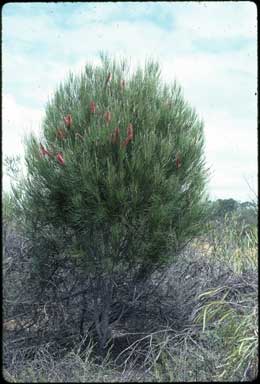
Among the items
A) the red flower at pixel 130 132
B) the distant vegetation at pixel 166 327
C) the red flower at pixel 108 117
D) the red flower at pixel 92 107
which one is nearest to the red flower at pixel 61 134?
the red flower at pixel 92 107

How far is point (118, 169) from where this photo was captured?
639 cm

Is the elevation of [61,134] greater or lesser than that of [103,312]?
greater

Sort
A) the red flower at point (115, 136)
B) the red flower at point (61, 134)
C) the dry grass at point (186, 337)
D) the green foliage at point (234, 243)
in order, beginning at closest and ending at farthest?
the dry grass at point (186, 337) < the red flower at point (115, 136) < the red flower at point (61, 134) < the green foliage at point (234, 243)

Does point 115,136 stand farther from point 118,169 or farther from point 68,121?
point 68,121

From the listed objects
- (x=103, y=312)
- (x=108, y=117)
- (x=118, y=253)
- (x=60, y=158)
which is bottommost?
(x=103, y=312)

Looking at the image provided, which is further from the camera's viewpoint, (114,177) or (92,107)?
(92,107)

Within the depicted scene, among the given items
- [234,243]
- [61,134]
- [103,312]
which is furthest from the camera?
[234,243]

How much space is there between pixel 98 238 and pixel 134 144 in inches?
48.1

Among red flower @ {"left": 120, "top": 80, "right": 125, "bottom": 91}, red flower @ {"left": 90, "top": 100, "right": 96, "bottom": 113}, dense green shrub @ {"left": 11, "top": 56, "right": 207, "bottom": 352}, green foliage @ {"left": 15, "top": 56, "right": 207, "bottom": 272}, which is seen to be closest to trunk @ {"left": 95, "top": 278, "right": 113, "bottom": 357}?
dense green shrub @ {"left": 11, "top": 56, "right": 207, "bottom": 352}

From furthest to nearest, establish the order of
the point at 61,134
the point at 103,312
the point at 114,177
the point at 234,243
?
the point at 234,243 → the point at 103,312 → the point at 61,134 → the point at 114,177

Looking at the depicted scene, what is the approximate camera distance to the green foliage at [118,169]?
6.38 meters

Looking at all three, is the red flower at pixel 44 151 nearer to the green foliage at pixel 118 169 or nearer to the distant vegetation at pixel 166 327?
the green foliage at pixel 118 169

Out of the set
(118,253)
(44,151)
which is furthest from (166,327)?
(44,151)

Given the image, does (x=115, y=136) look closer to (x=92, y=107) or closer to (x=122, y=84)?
(x=92, y=107)
